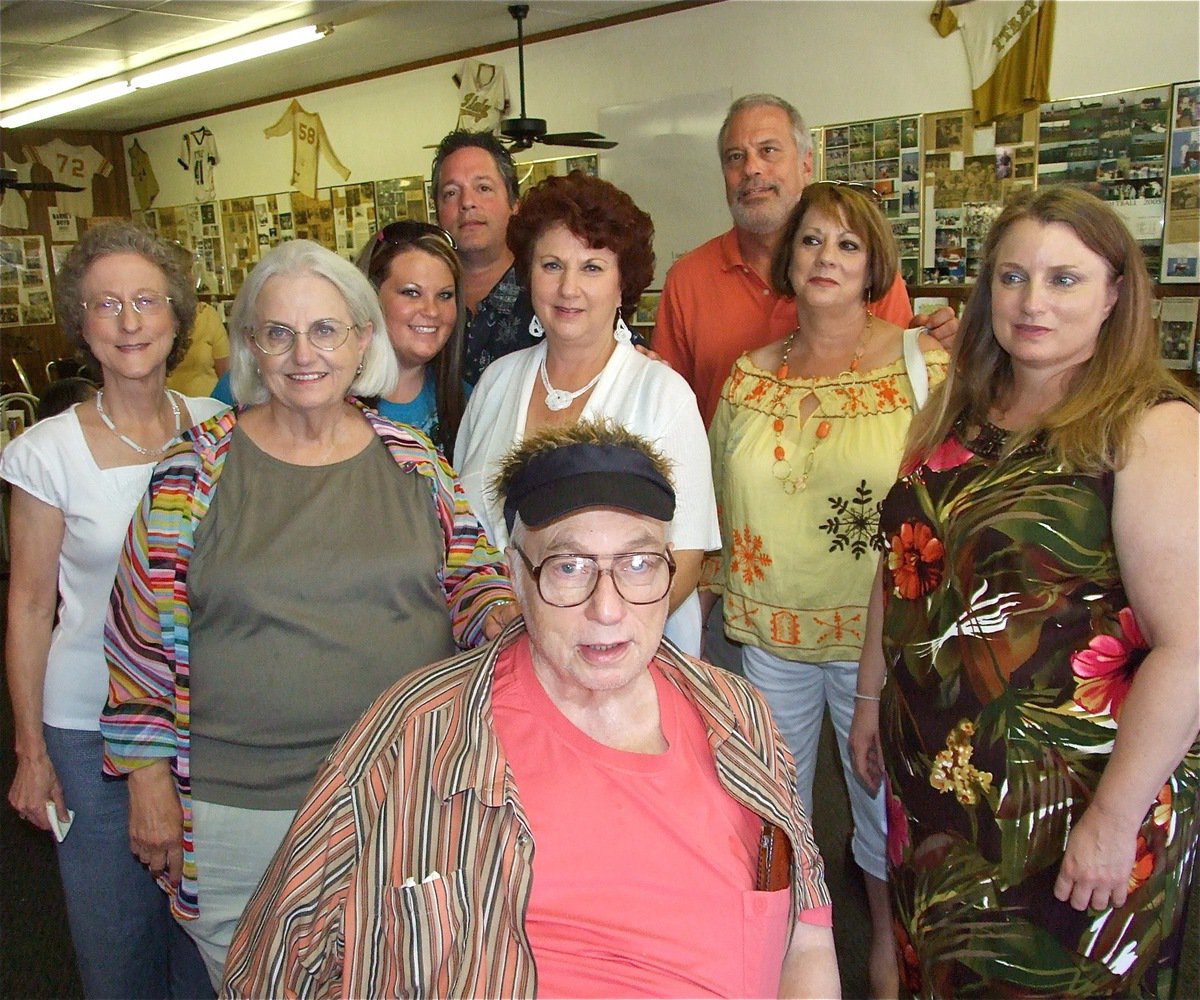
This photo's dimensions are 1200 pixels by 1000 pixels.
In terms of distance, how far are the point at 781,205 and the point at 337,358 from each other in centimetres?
163

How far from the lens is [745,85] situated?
593cm

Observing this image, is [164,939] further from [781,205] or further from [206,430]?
[781,205]

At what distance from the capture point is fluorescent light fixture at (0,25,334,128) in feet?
21.9

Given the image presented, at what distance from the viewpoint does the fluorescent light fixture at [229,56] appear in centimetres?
661

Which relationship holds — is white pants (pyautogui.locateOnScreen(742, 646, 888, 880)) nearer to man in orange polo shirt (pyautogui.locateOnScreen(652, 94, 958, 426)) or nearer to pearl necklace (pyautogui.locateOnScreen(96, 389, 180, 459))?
man in orange polo shirt (pyautogui.locateOnScreen(652, 94, 958, 426))

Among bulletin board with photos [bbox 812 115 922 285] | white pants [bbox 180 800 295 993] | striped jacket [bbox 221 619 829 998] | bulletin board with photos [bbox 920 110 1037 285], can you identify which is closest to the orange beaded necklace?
striped jacket [bbox 221 619 829 998]

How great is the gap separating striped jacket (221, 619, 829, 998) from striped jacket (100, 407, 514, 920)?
15.8 inches

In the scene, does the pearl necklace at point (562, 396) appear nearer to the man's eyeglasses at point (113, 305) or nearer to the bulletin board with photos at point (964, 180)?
the man's eyeglasses at point (113, 305)

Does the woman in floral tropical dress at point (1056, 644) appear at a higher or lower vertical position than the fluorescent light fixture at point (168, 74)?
lower

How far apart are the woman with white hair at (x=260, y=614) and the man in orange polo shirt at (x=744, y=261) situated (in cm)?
136

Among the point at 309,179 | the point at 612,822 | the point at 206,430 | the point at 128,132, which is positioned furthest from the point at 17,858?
the point at 128,132

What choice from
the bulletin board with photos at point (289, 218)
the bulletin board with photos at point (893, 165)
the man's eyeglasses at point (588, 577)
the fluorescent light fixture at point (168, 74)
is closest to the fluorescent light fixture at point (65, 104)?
the fluorescent light fixture at point (168, 74)

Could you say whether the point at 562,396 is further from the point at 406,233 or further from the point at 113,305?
the point at 113,305

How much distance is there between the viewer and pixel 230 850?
1679mm
